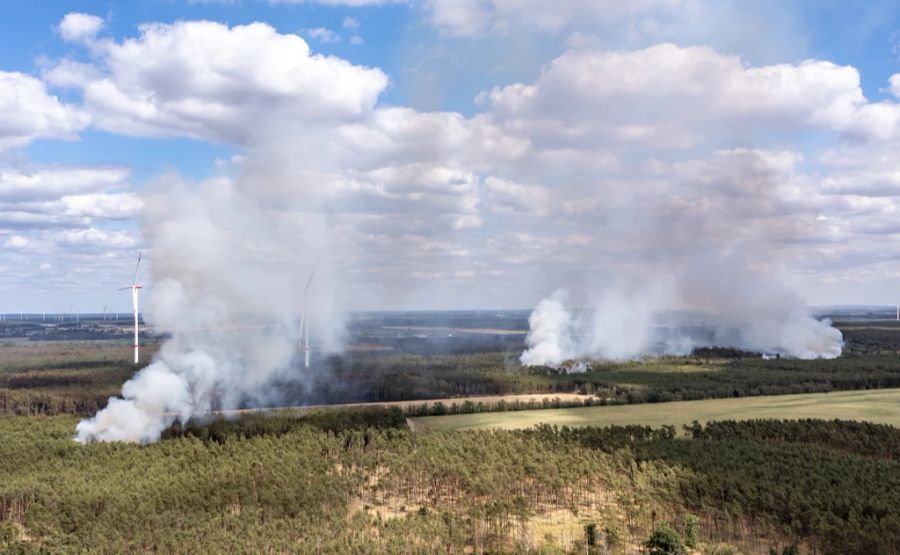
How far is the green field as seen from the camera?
5221 inches

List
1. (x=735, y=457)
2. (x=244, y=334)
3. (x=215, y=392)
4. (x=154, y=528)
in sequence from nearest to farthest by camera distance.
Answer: (x=154, y=528), (x=735, y=457), (x=215, y=392), (x=244, y=334)

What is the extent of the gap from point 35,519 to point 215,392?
66566mm

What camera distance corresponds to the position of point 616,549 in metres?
65.1

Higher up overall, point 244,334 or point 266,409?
point 244,334

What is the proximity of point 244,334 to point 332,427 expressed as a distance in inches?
1594

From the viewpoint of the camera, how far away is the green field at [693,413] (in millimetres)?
132625

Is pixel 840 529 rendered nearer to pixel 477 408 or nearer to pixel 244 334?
pixel 477 408

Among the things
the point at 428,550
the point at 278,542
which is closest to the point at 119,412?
the point at 278,542

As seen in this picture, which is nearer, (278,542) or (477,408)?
(278,542)

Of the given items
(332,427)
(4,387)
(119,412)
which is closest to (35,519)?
(119,412)

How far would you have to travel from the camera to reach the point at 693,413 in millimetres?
143875

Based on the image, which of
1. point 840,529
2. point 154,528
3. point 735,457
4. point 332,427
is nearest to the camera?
point 840,529

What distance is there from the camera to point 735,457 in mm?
89812

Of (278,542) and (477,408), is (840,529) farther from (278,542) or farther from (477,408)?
(477,408)
